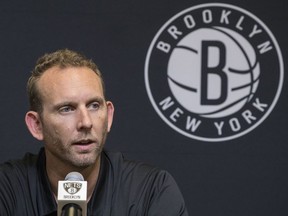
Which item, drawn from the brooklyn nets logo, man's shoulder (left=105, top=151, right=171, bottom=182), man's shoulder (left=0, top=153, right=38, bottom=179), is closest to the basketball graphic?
the brooklyn nets logo

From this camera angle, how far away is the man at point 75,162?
1903 millimetres

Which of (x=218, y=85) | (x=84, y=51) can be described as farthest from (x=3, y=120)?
(x=218, y=85)

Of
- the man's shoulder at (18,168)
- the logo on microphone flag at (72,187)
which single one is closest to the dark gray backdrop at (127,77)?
the man's shoulder at (18,168)

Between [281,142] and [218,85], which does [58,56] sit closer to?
[218,85]

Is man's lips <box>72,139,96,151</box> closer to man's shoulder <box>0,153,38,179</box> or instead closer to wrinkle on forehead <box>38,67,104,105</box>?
wrinkle on forehead <box>38,67,104,105</box>

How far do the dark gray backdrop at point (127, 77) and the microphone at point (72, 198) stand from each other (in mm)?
1425

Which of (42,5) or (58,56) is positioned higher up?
(42,5)

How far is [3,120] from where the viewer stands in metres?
2.87

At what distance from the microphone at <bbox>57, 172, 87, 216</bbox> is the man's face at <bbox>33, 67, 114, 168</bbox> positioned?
410 millimetres

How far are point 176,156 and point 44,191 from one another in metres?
0.97

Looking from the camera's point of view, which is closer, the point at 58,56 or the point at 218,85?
the point at 58,56

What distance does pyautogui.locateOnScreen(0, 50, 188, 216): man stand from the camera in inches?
74.9

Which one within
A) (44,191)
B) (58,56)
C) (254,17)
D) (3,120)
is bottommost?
(44,191)

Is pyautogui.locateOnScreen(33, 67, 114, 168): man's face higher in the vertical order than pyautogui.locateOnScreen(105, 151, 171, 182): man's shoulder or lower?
higher
